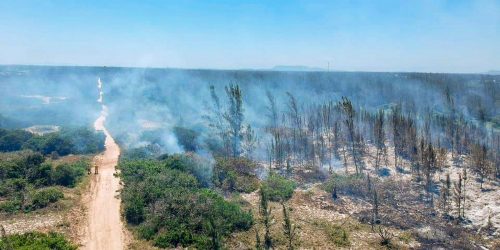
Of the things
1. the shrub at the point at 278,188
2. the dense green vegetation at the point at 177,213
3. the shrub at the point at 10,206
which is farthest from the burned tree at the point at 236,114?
the shrub at the point at 10,206

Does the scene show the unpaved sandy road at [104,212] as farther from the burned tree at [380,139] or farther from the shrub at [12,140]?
the burned tree at [380,139]

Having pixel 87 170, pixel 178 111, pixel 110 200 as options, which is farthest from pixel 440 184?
pixel 178 111

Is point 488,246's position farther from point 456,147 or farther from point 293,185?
point 456,147

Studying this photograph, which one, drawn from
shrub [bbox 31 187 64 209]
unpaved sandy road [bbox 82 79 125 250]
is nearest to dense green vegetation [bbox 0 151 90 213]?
shrub [bbox 31 187 64 209]

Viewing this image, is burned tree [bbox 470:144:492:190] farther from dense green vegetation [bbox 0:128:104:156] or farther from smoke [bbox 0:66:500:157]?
dense green vegetation [bbox 0:128:104:156]

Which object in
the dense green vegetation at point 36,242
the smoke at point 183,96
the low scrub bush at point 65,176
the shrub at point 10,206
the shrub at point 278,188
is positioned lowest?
the shrub at point 278,188
